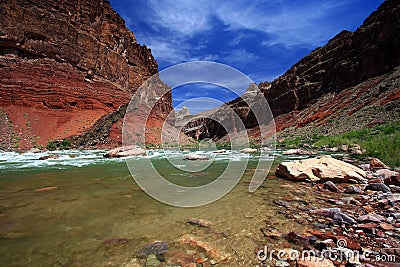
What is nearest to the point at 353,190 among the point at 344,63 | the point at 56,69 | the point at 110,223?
the point at 110,223

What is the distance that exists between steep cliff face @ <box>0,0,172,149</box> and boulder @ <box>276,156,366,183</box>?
959 inches

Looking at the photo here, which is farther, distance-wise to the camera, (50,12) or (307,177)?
(50,12)

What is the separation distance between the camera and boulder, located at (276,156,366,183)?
5.30 meters

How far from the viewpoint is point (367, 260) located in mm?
1929

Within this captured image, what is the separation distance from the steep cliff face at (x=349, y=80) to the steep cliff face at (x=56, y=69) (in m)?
35.6

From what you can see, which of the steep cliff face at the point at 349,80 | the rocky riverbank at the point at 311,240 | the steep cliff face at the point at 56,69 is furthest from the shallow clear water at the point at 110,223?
the steep cliff face at the point at 349,80

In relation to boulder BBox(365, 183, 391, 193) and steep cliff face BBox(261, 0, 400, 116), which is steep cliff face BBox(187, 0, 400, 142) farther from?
boulder BBox(365, 183, 391, 193)

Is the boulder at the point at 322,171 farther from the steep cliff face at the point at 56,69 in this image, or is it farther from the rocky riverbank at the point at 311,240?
the steep cliff face at the point at 56,69

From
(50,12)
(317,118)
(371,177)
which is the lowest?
(371,177)

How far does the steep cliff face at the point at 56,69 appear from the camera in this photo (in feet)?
89.4

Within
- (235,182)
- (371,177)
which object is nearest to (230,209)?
(235,182)

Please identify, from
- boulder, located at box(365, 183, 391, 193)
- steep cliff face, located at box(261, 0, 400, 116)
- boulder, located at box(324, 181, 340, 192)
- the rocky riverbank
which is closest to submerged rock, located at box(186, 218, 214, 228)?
the rocky riverbank

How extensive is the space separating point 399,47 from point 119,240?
176 ft

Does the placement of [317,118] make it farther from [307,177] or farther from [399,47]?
[307,177]
